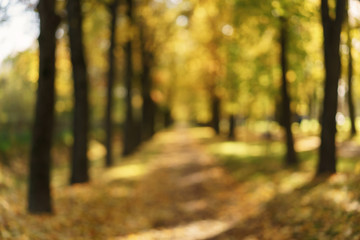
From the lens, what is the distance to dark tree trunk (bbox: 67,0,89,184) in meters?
11.7

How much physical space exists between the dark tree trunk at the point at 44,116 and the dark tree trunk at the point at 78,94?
2928mm

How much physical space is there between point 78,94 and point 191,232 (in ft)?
21.0

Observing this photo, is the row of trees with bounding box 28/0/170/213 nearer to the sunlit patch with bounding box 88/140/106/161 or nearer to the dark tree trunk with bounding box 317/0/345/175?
the dark tree trunk with bounding box 317/0/345/175

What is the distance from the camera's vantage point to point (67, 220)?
8617 mm

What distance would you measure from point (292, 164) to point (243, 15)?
19.9 ft

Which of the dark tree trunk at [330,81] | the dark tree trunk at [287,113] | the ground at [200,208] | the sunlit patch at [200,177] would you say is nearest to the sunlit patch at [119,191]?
the ground at [200,208]

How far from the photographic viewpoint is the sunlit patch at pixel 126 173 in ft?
51.6

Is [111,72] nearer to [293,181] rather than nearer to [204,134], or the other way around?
[293,181]

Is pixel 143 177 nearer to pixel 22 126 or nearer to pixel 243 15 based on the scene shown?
pixel 243 15

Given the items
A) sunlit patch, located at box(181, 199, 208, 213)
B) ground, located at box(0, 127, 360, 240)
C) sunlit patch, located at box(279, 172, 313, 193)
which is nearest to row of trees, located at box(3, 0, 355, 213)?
sunlit patch, located at box(279, 172, 313, 193)

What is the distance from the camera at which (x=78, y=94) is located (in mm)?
12867

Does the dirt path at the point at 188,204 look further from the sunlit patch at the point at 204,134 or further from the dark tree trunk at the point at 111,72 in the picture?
the sunlit patch at the point at 204,134

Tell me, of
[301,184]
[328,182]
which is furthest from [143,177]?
[328,182]

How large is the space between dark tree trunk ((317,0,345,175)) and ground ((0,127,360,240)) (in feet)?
1.92
